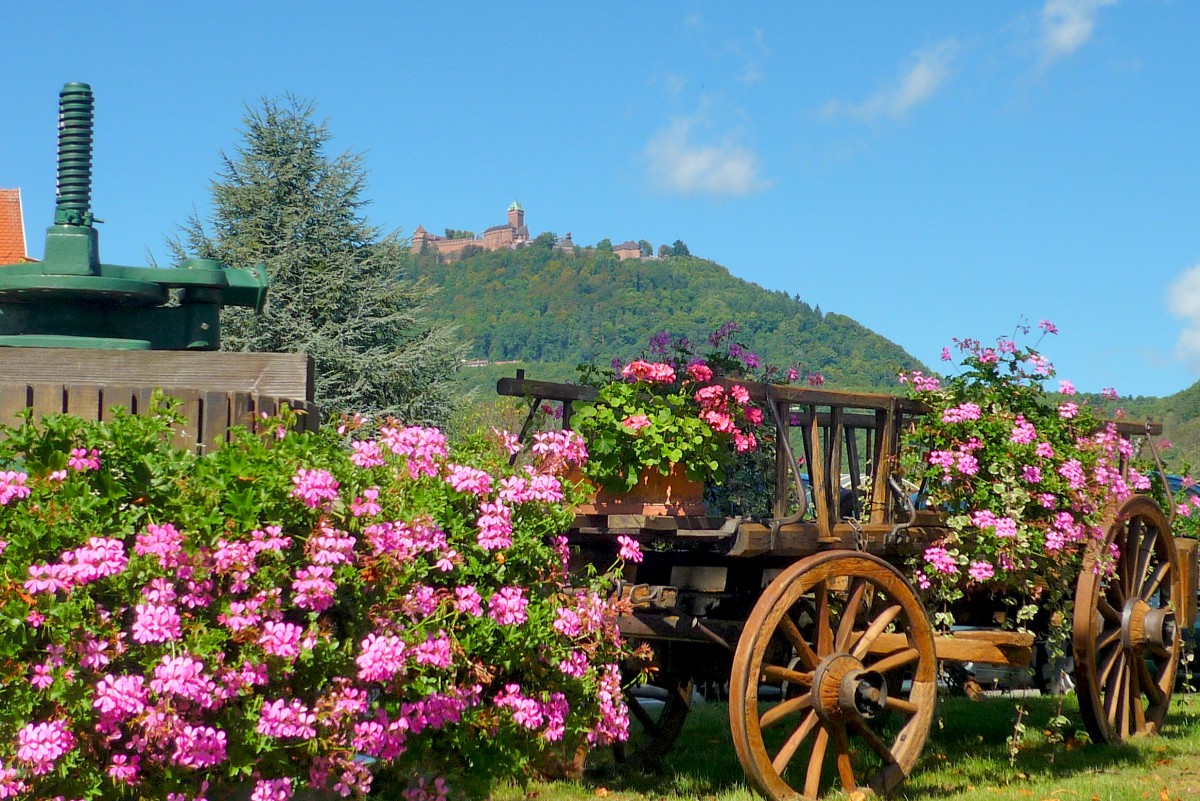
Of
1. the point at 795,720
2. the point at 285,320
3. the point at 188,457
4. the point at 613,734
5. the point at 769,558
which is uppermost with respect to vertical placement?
the point at 285,320

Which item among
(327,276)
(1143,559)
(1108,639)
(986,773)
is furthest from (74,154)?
(327,276)

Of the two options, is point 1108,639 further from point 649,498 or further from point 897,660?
point 649,498

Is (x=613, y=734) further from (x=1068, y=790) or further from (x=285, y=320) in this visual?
(x=285, y=320)

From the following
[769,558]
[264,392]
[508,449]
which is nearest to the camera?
[264,392]

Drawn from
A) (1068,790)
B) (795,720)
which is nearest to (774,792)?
(1068,790)

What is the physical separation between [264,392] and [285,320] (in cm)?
2120

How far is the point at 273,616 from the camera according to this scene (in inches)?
121

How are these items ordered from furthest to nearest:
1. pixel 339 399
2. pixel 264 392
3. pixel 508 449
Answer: pixel 339 399
pixel 508 449
pixel 264 392

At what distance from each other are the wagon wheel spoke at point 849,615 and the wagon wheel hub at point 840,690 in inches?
2.9

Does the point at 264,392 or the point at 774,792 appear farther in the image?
the point at 774,792

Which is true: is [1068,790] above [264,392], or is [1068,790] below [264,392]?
below

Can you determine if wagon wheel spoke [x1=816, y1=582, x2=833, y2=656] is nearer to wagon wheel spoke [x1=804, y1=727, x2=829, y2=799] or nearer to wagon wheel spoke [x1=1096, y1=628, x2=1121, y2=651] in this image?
wagon wheel spoke [x1=804, y1=727, x2=829, y2=799]

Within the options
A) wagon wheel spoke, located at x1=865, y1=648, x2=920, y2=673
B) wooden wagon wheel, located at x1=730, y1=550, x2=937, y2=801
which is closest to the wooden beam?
wooden wagon wheel, located at x1=730, y1=550, x2=937, y2=801

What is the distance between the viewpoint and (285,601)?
124 inches
